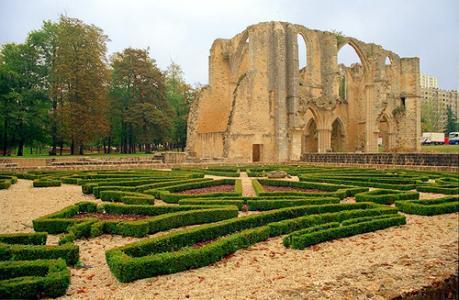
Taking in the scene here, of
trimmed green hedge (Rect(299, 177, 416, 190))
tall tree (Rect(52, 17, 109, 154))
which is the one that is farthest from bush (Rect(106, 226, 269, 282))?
tall tree (Rect(52, 17, 109, 154))

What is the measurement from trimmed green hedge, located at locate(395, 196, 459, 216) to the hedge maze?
0.8 inches

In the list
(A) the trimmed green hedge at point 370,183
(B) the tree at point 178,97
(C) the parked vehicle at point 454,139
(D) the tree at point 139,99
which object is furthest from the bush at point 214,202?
(C) the parked vehicle at point 454,139

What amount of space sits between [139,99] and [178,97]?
1007 centimetres

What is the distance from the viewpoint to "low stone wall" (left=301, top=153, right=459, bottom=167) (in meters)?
16.2

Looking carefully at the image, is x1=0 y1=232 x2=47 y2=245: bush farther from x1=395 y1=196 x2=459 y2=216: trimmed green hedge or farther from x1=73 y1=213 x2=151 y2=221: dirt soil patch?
x1=395 y1=196 x2=459 y2=216: trimmed green hedge

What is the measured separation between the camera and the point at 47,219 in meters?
6.84

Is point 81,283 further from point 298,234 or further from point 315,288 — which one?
point 298,234

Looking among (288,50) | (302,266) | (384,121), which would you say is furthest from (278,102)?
(302,266)

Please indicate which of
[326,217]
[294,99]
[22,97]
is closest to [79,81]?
[22,97]

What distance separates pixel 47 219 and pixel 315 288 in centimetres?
485

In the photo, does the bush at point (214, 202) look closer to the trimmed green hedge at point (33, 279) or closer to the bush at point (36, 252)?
the bush at point (36, 252)

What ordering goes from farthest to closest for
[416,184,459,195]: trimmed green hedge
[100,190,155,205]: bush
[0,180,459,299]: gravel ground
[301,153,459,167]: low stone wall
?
1. [301,153,459,167]: low stone wall
2. [416,184,459,195]: trimmed green hedge
3. [100,190,155,205]: bush
4. [0,180,459,299]: gravel ground

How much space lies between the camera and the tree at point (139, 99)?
128 feet

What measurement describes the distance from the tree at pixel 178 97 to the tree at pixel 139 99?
6.92 metres
